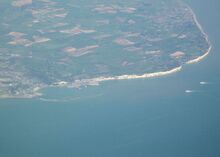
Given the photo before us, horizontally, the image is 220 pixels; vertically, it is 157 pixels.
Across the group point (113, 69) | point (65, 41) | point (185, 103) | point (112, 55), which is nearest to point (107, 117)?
point (185, 103)

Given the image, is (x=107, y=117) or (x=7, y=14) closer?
(x=107, y=117)

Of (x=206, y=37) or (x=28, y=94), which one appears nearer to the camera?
(x=28, y=94)

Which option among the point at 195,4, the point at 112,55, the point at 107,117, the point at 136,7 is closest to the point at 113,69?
the point at 112,55

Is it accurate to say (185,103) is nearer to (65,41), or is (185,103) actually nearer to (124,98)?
(124,98)

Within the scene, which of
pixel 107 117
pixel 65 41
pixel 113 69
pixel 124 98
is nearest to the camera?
pixel 107 117

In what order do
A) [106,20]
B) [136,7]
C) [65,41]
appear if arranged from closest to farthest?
[65,41]
[106,20]
[136,7]

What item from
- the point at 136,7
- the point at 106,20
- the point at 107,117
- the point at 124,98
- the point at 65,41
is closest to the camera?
the point at 107,117

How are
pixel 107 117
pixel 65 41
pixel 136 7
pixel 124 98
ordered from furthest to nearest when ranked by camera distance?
pixel 136 7 < pixel 65 41 < pixel 124 98 < pixel 107 117

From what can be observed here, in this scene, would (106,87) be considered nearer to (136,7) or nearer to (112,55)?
(112,55)
